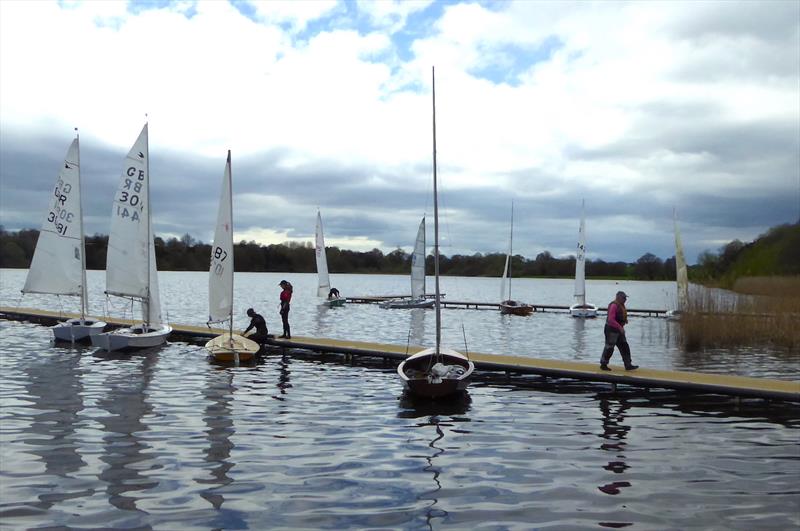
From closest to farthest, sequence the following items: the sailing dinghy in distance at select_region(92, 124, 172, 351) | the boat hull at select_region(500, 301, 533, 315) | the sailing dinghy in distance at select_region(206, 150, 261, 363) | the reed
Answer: the sailing dinghy in distance at select_region(206, 150, 261, 363) → the sailing dinghy in distance at select_region(92, 124, 172, 351) → the reed → the boat hull at select_region(500, 301, 533, 315)

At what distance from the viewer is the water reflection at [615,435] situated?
1038cm

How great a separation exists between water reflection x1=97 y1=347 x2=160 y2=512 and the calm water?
5 centimetres

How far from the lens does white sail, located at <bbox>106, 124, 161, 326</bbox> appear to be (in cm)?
2645

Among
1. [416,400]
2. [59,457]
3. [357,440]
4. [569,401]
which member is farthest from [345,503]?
[569,401]

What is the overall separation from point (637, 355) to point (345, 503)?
72.1 feet

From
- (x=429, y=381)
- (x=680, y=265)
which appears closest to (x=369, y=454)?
(x=429, y=381)

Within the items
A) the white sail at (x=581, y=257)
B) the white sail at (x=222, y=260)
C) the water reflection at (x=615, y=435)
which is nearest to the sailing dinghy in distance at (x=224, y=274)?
the white sail at (x=222, y=260)

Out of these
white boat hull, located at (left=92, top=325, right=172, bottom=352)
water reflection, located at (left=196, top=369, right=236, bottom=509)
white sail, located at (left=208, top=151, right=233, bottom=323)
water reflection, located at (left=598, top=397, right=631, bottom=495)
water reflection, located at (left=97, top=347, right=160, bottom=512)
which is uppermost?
white sail, located at (left=208, top=151, right=233, bottom=323)

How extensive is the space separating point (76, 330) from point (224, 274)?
8133mm

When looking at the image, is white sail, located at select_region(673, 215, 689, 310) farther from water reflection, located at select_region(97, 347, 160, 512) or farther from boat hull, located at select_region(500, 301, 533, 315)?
water reflection, located at select_region(97, 347, 160, 512)

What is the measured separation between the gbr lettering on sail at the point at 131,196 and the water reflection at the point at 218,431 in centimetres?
896

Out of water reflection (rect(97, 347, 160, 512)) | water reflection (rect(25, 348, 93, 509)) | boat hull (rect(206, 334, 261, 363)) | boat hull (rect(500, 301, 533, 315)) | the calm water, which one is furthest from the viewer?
boat hull (rect(500, 301, 533, 315))

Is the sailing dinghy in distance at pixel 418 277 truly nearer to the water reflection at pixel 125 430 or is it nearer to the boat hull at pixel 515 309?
the boat hull at pixel 515 309

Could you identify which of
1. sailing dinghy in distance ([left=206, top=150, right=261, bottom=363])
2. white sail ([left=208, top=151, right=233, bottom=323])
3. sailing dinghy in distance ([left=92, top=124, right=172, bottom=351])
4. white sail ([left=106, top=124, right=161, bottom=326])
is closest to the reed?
sailing dinghy in distance ([left=206, top=150, right=261, bottom=363])
